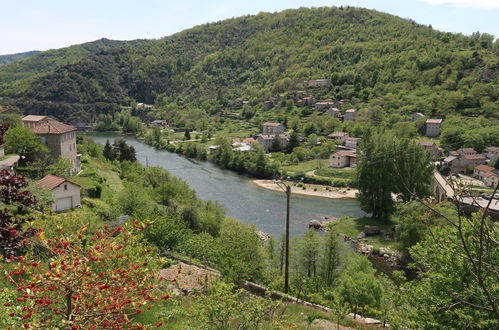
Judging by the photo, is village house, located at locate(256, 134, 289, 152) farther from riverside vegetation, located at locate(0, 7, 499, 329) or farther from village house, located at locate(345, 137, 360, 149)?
village house, located at locate(345, 137, 360, 149)

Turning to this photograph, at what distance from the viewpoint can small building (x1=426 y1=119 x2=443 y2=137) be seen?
62.1m

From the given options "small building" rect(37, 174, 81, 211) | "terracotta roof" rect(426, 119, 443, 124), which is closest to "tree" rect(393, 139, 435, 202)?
"small building" rect(37, 174, 81, 211)

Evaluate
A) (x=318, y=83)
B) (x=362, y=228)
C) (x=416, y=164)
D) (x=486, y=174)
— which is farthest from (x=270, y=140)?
(x=318, y=83)

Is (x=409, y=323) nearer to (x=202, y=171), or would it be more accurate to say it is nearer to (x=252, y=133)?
(x=202, y=171)

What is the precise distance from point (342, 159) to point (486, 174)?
1589cm

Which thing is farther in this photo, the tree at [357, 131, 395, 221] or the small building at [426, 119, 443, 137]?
the small building at [426, 119, 443, 137]

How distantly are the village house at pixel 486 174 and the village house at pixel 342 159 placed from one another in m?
13.8

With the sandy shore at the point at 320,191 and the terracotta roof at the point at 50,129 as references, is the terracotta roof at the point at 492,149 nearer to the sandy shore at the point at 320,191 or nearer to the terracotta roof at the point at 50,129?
the sandy shore at the point at 320,191

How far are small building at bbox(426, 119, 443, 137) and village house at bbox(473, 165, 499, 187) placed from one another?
1648 cm

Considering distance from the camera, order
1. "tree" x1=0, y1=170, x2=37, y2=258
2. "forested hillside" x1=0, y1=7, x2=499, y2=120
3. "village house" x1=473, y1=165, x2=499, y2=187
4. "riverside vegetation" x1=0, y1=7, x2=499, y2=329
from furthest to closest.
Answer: "forested hillside" x1=0, y1=7, x2=499, y2=120 → "village house" x1=473, y1=165, x2=499, y2=187 → "tree" x1=0, y1=170, x2=37, y2=258 → "riverside vegetation" x1=0, y1=7, x2=499, y2=329

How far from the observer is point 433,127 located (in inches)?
2459

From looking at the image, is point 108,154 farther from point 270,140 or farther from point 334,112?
point 334,112

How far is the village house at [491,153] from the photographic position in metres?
49.1

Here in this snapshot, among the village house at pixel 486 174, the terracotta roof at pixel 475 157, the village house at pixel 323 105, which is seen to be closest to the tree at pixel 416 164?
the village house at pixel 486 174
